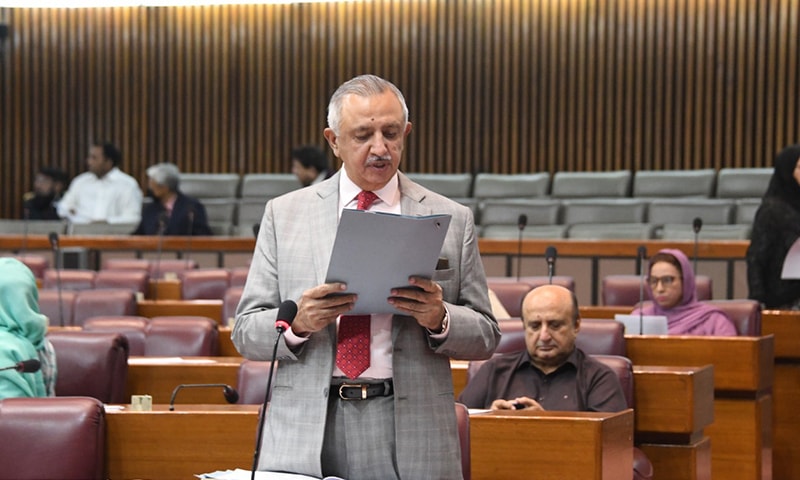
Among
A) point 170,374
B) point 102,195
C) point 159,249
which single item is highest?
point 102,195

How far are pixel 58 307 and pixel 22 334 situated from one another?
265cm

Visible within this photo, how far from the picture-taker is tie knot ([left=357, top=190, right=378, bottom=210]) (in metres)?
2.53

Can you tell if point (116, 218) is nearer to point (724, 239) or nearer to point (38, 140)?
point (38, 140)

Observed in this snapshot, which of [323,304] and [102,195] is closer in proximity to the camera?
[323,304]

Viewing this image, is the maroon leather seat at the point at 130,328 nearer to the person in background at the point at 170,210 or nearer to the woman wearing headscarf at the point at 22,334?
the woman wearing headscarf at the point at 22,334

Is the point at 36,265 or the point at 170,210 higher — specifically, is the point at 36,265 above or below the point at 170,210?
below

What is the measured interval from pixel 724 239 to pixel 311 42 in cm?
581

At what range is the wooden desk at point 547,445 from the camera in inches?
141

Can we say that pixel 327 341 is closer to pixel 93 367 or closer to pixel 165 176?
pixel 93 367

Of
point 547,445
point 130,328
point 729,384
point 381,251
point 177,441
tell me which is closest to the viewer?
point 381,251

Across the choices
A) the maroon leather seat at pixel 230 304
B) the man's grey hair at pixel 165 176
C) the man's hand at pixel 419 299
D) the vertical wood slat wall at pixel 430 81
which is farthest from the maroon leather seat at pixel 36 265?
the man's hand at pixel 419 299

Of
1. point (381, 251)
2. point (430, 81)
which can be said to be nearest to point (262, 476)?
point (381, 251)

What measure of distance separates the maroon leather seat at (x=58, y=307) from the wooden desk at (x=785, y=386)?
11.5 ft

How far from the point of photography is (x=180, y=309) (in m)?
7.32
